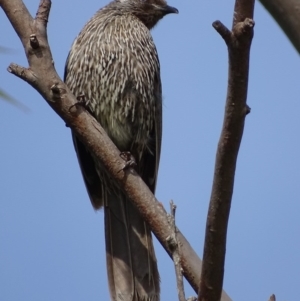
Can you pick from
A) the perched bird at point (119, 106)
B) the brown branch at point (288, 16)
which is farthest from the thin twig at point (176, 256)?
the perched bird at point (119, 106)

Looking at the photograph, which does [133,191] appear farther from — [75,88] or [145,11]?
[145,11]

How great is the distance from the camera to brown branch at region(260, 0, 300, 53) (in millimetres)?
1803

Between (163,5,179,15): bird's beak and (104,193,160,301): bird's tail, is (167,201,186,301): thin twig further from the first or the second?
(163,5,179,15): bird's beak

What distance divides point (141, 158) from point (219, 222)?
305cm

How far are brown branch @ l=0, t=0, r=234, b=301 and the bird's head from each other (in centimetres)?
262

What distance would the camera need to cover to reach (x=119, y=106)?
5.84 m

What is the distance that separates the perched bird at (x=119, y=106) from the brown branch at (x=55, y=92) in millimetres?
1254

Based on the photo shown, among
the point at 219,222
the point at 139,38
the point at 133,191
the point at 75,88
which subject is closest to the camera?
the point at 219,222

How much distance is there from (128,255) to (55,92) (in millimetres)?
1685

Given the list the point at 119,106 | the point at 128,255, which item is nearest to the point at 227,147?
the point at 128,255

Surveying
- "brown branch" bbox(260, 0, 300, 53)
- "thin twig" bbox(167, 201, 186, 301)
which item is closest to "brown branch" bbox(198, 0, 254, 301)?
"thin twig" bbox(167, 201, 186, 301)

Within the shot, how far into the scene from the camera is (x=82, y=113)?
14.4ft

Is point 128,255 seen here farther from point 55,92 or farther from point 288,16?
point 288,16

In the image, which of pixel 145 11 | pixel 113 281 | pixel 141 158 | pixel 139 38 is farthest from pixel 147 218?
pixel 145 11
